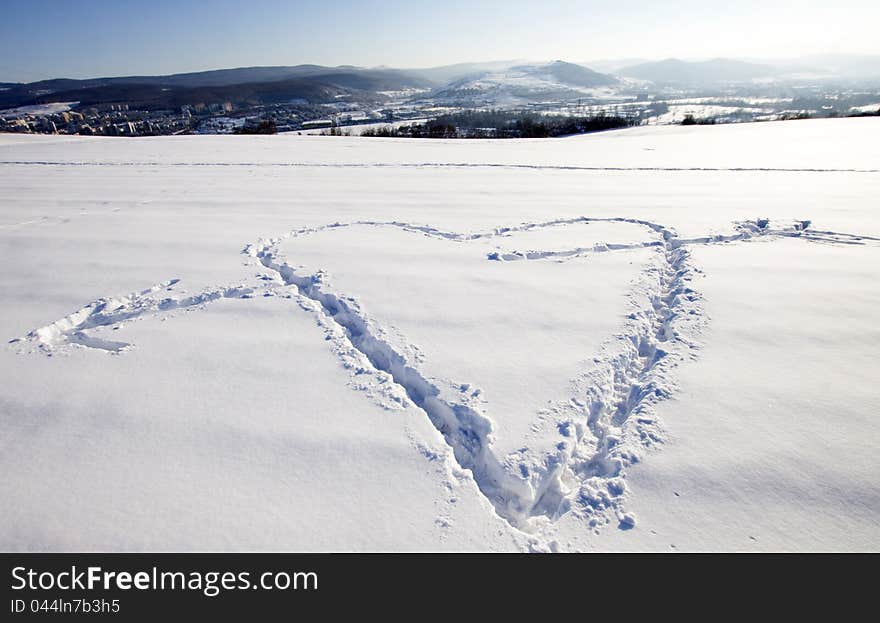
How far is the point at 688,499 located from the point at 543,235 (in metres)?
2.58

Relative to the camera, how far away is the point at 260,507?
4.41 feet

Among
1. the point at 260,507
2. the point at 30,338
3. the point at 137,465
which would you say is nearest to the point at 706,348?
the point at 260,507

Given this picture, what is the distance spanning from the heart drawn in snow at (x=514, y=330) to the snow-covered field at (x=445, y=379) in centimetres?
1

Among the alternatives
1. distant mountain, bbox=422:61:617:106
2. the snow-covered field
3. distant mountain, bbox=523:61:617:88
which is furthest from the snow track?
distant mountain, bbox=523:61:617:88

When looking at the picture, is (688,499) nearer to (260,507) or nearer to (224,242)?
(260,507)

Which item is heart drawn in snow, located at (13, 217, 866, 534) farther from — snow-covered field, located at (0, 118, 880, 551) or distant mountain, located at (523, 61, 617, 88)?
distant mountain, located at (523, 61, 617, 88)

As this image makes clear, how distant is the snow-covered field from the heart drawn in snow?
13 mm

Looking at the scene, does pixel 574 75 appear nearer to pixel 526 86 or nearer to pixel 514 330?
pixel 526 86

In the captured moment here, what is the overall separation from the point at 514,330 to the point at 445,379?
0.56 metres

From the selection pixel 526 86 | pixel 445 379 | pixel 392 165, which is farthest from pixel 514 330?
pixel 526 86

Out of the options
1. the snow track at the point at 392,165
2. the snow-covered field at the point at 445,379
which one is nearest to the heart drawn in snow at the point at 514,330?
the snow-covered field at the point at 445,379

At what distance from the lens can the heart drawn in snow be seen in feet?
5.06

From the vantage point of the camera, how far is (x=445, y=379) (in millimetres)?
1910

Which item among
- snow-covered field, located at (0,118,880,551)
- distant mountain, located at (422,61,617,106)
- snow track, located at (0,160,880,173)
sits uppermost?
distant mountain, located at (422,61,617,106)
